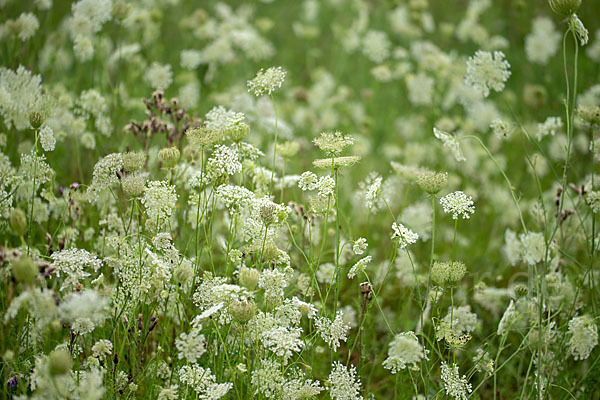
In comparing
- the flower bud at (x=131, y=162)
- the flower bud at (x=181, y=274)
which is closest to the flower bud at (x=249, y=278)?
the flower bud at (x=181, y=274)

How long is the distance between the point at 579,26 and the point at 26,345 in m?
1.86

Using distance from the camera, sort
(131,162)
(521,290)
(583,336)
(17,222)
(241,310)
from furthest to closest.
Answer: (521,290), (583,336), (131,162), (241,310), (17,222)

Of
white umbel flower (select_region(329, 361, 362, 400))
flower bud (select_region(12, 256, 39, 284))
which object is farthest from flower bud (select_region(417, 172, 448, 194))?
flower bud (select_region(12, 256, 39, 284))

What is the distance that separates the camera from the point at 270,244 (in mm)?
1568

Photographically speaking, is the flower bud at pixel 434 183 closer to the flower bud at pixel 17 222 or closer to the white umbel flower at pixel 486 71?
the white umbel flower at pixel 486 71

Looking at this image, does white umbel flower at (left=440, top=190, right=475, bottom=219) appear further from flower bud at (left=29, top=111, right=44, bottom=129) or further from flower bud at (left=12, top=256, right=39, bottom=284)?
flower bud at (left=29, top=111, right=44, bottom=129)

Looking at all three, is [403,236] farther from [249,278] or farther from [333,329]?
[249,278]

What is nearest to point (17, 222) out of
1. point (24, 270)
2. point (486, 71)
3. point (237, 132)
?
point (24, 270)

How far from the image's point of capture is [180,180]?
2.06 metres

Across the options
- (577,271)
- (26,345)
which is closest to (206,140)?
(26,345)

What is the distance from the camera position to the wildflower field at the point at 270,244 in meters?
1.49

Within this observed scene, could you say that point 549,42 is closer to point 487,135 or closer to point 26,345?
point 487,135

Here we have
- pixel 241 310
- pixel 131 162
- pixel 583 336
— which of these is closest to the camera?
pixel 241 310

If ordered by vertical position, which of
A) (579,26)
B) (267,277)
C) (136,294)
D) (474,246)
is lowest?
(474,246)
